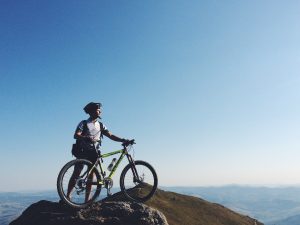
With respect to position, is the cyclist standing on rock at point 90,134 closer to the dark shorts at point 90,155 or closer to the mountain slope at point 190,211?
the dark shorts at point 90,155

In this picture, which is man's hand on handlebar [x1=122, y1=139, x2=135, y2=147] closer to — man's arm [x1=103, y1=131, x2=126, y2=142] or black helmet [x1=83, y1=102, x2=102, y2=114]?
man's arm [x1=103, y1=131, x2=126, y2=142]

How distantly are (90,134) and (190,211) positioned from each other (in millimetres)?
39400

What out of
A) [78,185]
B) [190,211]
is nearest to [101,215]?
[78,185]

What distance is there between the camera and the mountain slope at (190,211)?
4581 cm

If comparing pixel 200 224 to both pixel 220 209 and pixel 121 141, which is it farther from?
pixel 121 141

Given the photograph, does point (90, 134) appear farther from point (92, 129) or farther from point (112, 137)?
point (112, 137)

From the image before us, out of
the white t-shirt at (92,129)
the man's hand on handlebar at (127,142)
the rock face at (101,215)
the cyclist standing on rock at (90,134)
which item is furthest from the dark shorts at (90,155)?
the rock face at (101,215)

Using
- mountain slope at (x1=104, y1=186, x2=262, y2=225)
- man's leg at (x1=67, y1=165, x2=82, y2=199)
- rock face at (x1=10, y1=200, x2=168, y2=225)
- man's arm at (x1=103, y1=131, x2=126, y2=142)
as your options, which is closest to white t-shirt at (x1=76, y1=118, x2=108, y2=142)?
man's arm at (x1=103, y1=131, x2=126, y2=142)

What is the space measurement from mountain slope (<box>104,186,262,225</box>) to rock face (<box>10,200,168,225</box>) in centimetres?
2675

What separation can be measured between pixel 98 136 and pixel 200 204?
4523cm

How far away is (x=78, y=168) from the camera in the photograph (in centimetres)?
1455

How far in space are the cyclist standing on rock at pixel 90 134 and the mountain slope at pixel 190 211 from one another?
2854 cm

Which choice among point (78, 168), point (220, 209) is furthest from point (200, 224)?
point (78, 168)

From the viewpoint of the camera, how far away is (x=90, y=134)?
51.6ft
